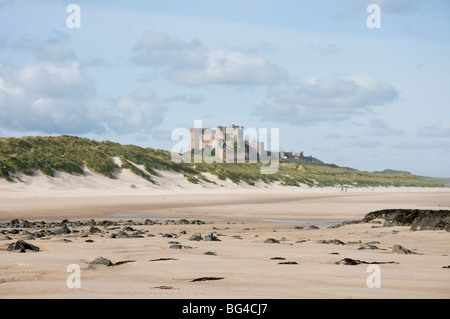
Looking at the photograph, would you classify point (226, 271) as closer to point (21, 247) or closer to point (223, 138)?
point (21, 247)

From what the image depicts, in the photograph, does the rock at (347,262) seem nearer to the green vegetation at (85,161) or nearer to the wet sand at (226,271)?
the wet sand at (226,271)

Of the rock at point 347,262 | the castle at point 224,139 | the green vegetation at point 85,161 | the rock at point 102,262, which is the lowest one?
the rock at point 347,262

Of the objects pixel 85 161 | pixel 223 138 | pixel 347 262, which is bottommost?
pixel 347 262

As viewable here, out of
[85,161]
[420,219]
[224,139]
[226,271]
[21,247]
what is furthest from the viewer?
[224,139]

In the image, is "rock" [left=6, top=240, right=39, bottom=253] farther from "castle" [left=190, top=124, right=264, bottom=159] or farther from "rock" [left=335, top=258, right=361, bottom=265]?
"castle" [left=190, top=124, right=264, bottom=159]

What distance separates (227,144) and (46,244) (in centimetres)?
12851

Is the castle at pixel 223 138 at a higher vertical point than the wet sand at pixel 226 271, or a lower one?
higher

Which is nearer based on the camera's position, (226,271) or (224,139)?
(226,271)

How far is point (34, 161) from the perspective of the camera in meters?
49.0

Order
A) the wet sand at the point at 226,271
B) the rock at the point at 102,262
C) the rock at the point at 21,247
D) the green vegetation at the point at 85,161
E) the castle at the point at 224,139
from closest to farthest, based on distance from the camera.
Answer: the wet sand at the point at 226,271 < the rock at the point at 102,262 < the rock at the point at 21,247 < the green vegetation at the point at 85,161 < the castle at the point at 224,139

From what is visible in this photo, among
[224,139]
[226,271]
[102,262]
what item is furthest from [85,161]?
[224,139]

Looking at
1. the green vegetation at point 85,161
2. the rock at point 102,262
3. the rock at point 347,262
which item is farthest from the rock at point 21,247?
the green vegetation at point 85,161
